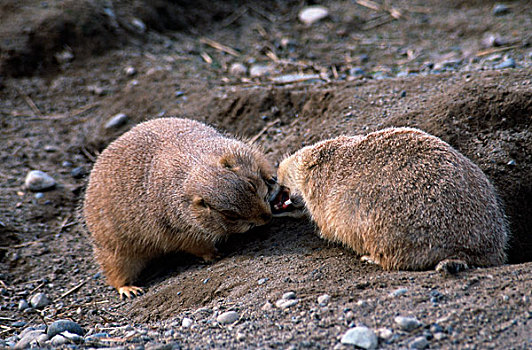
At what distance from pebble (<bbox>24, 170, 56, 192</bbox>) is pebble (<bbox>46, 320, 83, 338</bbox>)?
3.63 m

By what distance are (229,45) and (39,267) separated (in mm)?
5786

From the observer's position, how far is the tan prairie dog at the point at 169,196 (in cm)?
578

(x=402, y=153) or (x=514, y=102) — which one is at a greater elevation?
(x=514, y=102)

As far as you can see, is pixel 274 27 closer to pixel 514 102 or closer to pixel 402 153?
pixel 514 102

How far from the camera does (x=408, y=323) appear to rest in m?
3.75

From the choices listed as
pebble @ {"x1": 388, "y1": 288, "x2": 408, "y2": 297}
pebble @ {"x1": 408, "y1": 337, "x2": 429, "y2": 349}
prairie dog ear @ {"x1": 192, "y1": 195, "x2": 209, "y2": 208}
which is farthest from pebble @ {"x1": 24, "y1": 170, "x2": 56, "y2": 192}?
pebble @ {"x1": 408, "y1": 337, "x2": 429, "y2": 349}

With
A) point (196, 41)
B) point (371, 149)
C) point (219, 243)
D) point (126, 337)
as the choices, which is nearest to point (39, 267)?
point (219, 243)

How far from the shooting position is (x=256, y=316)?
4352 mm

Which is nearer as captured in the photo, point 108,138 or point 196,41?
point 108,138

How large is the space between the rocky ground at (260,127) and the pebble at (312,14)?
0.09m

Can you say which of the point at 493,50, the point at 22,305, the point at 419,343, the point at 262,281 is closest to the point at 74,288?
the point at 22,305

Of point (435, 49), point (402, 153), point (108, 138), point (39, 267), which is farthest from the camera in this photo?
Result: point (435, 49)

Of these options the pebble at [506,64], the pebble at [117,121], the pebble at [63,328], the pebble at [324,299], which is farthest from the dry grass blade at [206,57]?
the pebble at [324,299]

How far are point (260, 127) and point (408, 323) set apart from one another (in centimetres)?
463
